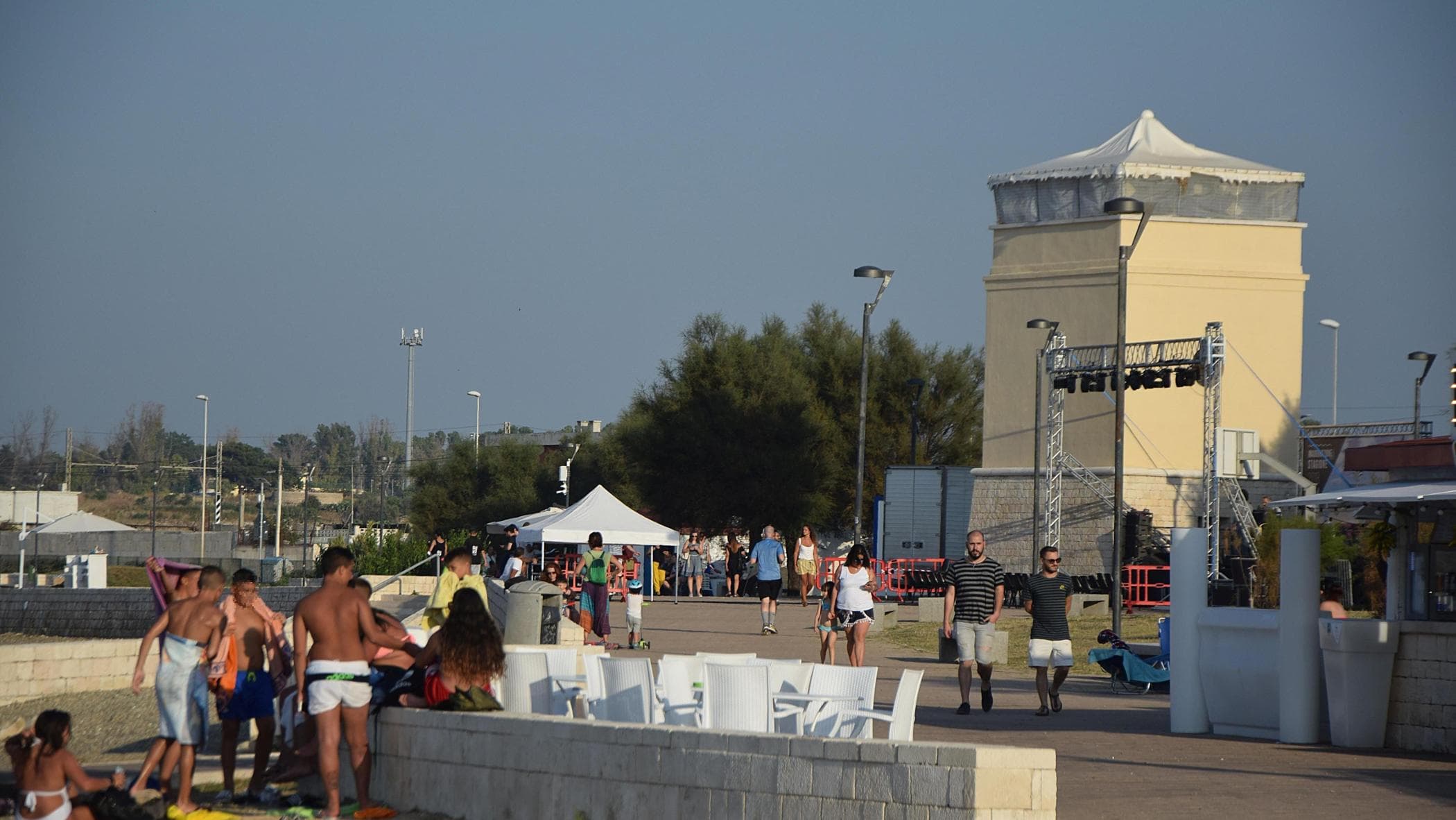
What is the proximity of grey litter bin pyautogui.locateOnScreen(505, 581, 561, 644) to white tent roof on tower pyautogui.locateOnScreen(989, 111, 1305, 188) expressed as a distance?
1119 inches

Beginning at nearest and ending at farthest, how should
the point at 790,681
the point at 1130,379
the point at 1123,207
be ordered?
the point at 790,681 < the point at 1123,207 < the point at 1130,379

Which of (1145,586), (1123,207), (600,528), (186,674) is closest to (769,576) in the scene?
(1123,207)

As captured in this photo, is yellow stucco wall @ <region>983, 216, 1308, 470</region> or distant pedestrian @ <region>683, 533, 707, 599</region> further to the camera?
yellow stucco wall @ <region>983, 216, 1308, 470</region>

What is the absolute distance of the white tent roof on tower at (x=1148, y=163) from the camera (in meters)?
42.6

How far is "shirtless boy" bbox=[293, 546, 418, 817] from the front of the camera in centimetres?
964

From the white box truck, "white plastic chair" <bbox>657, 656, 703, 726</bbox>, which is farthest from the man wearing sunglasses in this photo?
the white box truck

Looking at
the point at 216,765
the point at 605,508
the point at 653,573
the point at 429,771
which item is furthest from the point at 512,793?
the point at 653,573

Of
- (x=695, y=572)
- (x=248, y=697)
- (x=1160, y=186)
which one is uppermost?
(x=1160, y=186)

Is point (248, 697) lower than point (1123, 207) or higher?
lower

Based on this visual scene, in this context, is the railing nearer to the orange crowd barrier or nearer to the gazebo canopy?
the orange crowd barrier

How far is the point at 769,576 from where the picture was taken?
2423cm

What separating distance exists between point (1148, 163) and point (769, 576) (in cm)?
2306

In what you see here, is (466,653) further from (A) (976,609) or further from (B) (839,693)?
(A) (976,609)

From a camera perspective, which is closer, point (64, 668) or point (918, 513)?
point (64, 668)
